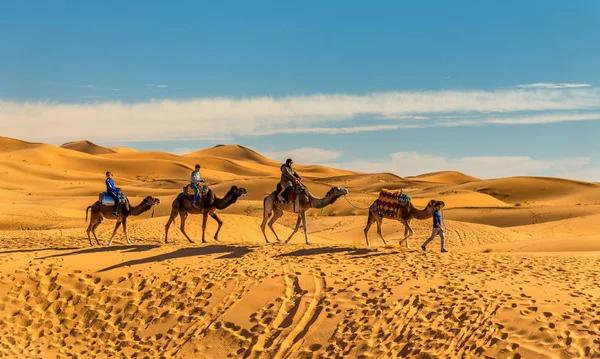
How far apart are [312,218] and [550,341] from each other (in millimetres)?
28611

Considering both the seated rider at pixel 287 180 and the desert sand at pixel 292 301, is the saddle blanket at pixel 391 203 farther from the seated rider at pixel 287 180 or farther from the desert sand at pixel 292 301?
the seated rider at pixel 287 180

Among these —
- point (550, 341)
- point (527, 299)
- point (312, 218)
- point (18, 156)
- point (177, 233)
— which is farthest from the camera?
point (18, 156)

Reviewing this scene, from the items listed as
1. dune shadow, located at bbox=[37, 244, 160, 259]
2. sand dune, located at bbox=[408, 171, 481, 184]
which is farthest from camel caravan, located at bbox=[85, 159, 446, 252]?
sand dune, located at bbox=[408, 171, 481, 184]

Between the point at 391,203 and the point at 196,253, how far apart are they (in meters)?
5.50

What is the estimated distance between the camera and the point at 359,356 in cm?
1064

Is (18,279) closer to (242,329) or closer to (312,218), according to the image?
(242,329)

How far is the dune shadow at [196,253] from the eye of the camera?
15889mm

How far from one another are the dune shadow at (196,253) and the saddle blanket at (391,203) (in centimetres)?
386

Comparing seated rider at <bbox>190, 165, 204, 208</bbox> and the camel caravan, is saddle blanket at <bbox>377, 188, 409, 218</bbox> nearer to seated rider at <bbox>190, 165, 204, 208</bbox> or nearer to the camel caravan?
the camel caravan

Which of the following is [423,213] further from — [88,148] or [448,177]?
[88,148]

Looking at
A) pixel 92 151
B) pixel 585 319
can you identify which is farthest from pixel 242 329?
pixel 92 151

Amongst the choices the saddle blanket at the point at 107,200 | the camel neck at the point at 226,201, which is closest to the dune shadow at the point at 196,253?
the camel neck at the point at 226,201

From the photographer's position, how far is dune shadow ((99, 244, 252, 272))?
52.1 ft

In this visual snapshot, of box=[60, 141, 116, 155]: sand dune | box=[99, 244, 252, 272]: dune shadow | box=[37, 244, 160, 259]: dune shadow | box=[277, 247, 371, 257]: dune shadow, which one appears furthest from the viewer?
box=[60, 141, 116, 155]: sand dune
